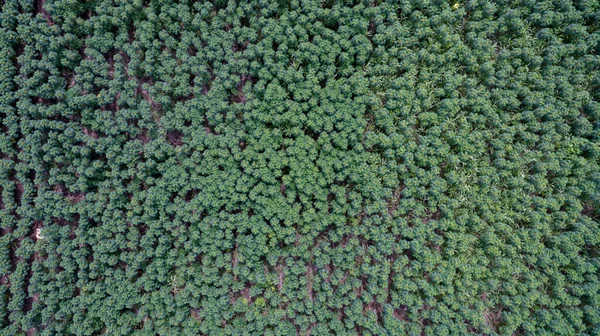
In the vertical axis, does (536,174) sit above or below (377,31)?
below

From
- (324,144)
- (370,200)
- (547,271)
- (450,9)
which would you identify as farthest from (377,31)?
(547,271)

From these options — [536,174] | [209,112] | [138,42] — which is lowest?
[536,174]

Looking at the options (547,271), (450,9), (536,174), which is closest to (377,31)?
(450,9)

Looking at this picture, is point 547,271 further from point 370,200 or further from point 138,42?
point 138,42

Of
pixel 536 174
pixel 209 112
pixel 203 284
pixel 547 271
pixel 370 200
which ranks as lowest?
pixel 203 284

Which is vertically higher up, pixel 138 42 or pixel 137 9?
pixel 137 9

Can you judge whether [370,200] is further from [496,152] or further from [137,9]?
[137,9]
